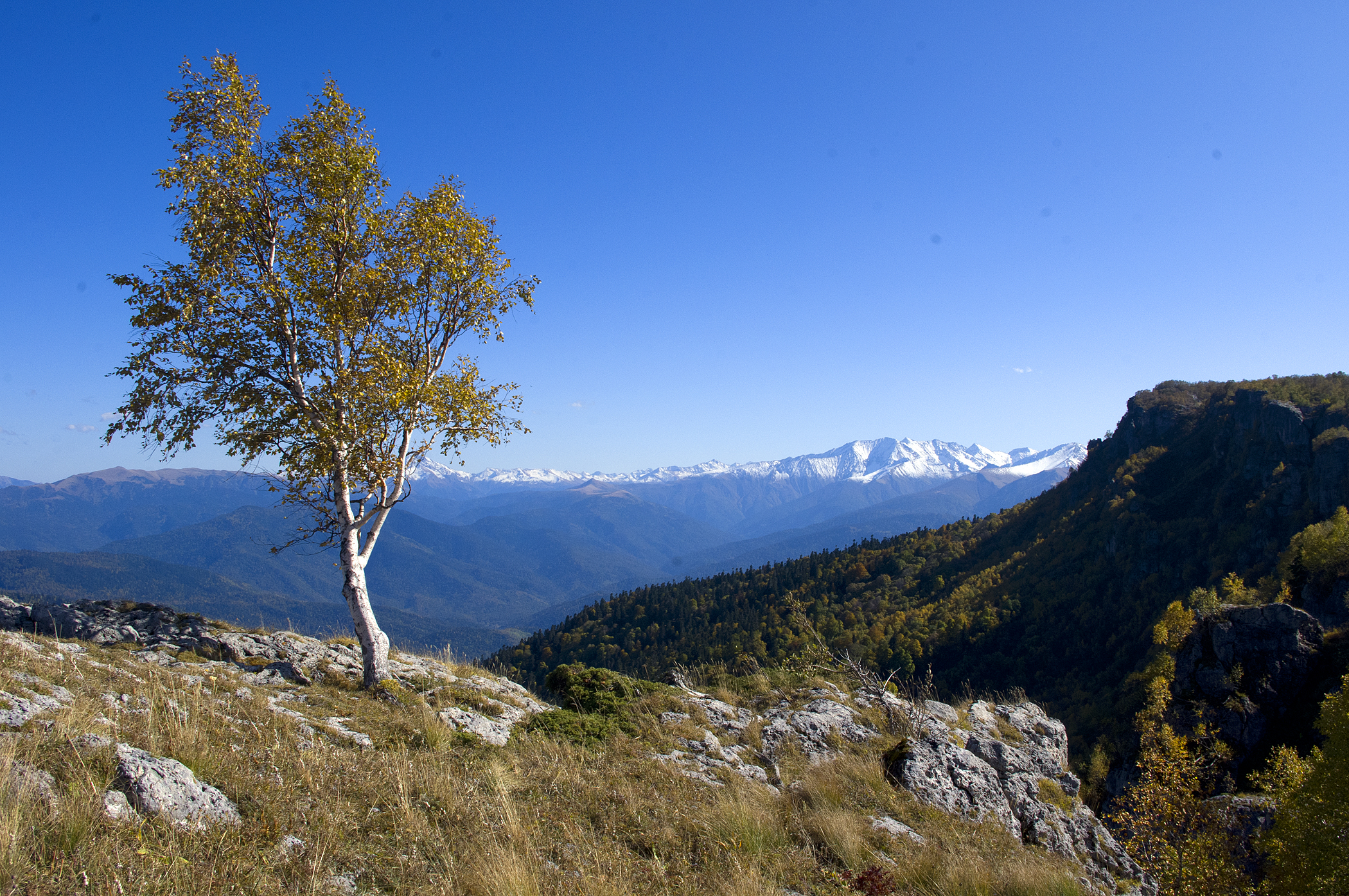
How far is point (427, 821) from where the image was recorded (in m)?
6.10

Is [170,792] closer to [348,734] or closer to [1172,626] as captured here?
[348,734]

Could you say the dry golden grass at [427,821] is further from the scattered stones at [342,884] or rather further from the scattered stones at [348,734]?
the scattered stones at [348,734]

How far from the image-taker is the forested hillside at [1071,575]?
10054 cm

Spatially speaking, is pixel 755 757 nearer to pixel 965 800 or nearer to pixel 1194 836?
pixel 965 800

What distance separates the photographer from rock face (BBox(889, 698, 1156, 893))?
10.3 m

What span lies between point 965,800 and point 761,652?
10991 cm

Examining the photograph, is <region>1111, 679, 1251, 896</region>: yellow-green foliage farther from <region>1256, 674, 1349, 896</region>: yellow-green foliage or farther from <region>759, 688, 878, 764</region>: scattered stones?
<region>759, 688, 878, 764</region>: scattered stones

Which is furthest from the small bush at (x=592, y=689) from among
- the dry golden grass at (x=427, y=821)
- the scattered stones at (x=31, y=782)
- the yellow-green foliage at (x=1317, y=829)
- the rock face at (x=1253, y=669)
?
the rock face at (x=1253, y=669)

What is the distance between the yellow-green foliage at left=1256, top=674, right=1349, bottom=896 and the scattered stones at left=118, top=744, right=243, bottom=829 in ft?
87.4

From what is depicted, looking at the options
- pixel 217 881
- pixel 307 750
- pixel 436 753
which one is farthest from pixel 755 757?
pixel 217 881

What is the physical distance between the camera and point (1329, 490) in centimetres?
9112

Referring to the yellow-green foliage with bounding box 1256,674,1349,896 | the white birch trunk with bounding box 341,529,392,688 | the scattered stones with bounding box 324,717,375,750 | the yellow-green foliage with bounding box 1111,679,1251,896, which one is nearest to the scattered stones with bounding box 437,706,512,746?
the scattered stones with bounding box 324,717,375,750

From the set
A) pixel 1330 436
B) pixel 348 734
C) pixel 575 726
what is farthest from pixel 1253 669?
pixel 1330 436

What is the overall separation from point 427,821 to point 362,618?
28.6 ft
